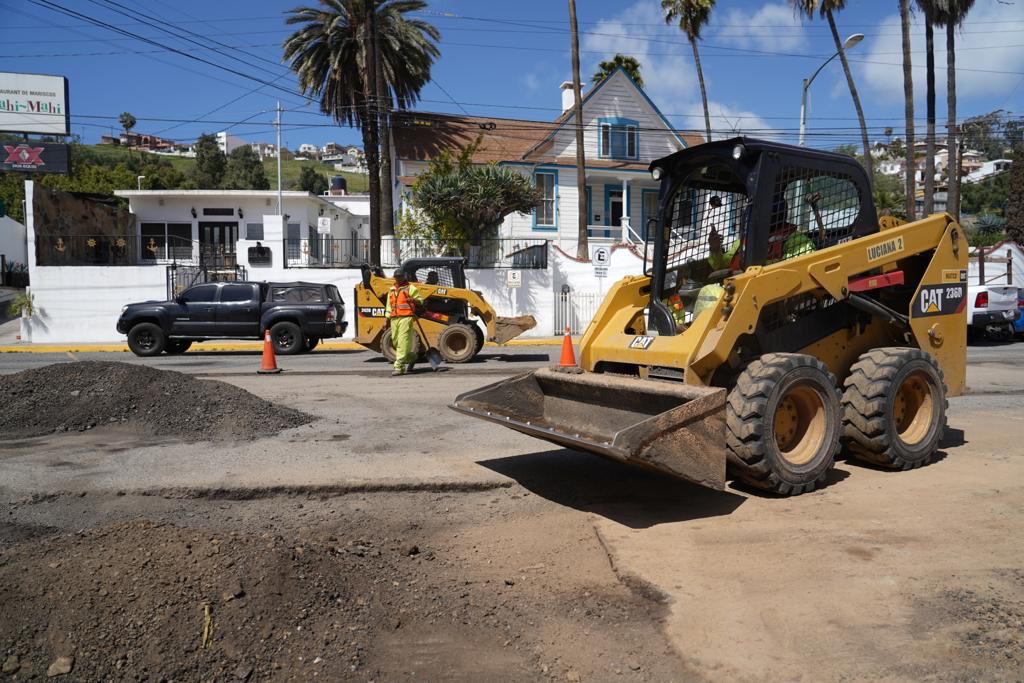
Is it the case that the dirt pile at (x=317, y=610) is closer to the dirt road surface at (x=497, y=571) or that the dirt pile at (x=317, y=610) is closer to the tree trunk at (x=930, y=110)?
the dirt road surface at (x=497, y=571)

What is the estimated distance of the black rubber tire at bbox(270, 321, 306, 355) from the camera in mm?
19266

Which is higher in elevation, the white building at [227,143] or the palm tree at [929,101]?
the white building at [227,143]

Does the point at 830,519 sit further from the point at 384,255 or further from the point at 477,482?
the point at 384,255

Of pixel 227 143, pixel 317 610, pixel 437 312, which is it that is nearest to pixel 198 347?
pixel 437 312

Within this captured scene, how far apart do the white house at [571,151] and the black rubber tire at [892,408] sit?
1043 inches

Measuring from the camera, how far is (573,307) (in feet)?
84.4

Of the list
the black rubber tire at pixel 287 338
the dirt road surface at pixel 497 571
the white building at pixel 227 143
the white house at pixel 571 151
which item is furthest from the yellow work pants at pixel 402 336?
the white building at pixel 227 143

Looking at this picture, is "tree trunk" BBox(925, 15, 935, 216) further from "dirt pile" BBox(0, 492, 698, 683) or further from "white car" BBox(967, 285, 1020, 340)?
"dirt pile" BBox(0, 492, 698, 683)

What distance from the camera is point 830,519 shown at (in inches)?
205

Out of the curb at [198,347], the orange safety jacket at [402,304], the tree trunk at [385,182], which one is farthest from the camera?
the tree trunk at [385,182]

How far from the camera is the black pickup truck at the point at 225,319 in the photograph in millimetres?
19250

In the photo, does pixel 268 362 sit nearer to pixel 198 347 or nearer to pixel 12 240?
pixel 198 347

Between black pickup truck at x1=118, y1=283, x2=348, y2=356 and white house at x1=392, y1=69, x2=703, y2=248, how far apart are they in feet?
47.9

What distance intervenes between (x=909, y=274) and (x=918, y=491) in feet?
6.73
